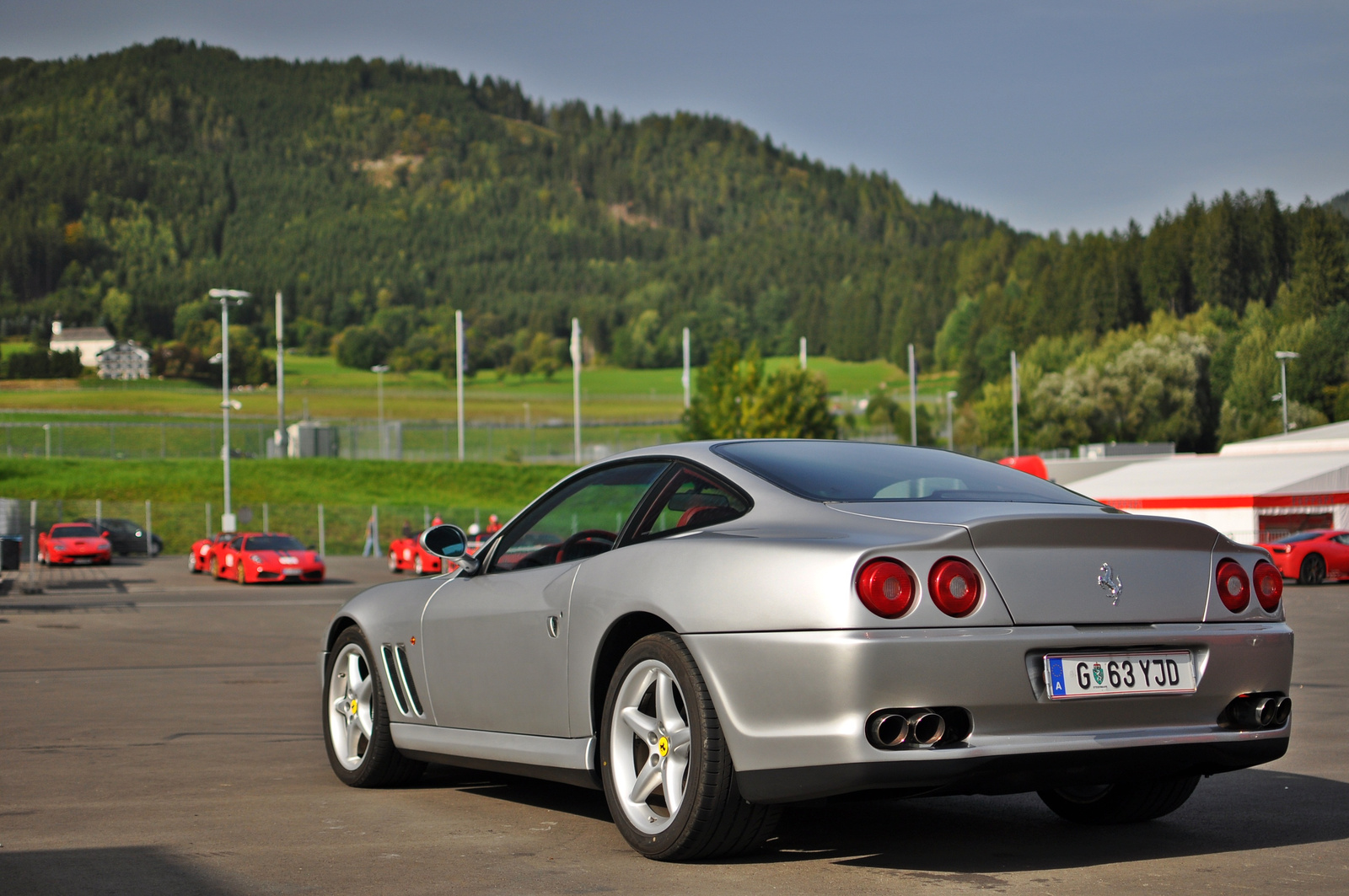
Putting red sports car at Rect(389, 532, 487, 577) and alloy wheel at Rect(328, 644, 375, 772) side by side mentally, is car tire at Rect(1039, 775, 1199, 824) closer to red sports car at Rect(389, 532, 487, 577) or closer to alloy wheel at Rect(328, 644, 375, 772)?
alloy wheel at Rect(328, 644, 375, 772)

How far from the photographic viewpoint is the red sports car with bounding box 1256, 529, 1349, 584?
33.4 m

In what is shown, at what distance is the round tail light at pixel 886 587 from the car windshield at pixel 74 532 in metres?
49.1

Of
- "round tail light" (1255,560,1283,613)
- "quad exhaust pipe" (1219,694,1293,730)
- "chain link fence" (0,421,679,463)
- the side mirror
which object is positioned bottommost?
"quad exhaust pipe" (1219,694,1293,730)

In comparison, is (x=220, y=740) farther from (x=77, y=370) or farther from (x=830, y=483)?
(x=77, y=370)

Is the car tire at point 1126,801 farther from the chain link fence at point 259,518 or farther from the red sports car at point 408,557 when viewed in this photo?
the chain link fence at point 259,518

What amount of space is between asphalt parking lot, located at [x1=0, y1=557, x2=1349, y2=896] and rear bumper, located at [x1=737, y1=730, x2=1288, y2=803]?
313 mm

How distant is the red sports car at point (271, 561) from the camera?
3756 cm

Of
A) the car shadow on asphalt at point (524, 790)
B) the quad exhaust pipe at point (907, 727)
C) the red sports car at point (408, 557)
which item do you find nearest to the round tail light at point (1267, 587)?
the quad exhaust pipe at point (907, 727)

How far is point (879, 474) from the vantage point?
219 inches

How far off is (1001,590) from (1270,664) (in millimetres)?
1165

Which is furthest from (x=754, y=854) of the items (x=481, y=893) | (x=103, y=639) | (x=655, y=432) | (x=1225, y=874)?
(x=655, y=432)

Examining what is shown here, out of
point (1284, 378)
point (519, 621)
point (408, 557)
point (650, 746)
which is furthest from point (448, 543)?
point (1284, 378)

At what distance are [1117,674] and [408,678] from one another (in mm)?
3225

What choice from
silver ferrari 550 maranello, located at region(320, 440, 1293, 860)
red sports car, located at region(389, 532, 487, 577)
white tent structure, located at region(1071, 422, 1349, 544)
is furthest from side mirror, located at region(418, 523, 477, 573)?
red sports car, located at region(389, 532, 487, 577)
